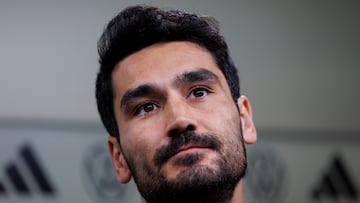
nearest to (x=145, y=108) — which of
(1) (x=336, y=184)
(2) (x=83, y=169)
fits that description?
(2) (x=83, y=169)

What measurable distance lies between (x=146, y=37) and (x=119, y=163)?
22 cm

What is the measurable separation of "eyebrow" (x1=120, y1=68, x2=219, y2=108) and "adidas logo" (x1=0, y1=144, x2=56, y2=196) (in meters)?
1.08

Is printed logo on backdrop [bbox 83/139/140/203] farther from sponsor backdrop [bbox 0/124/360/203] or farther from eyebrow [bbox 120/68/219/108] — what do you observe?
eyebrow [bbox 120/68/219/108]

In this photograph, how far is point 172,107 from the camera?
0.78m

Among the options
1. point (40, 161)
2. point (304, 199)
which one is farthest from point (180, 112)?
point (304, 199)

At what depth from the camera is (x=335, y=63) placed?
2.21 m

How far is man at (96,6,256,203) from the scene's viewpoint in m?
0.75

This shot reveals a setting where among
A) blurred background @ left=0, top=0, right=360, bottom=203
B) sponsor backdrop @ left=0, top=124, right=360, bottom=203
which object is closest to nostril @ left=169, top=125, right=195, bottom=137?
blurred background @ left=0, top=0, right=360, bottom=203

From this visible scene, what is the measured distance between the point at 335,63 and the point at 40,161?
4.14 feet

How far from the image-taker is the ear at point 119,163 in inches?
34.8

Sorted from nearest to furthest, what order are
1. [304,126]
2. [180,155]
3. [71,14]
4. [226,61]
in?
[180,155]
[226,61]
[71,14]
[304,126]

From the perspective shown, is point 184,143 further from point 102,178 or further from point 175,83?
point 102,178

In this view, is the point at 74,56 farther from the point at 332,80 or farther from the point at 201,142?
the point at 201,142

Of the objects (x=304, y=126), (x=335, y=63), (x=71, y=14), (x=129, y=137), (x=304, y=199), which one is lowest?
(x=304, y=199)
